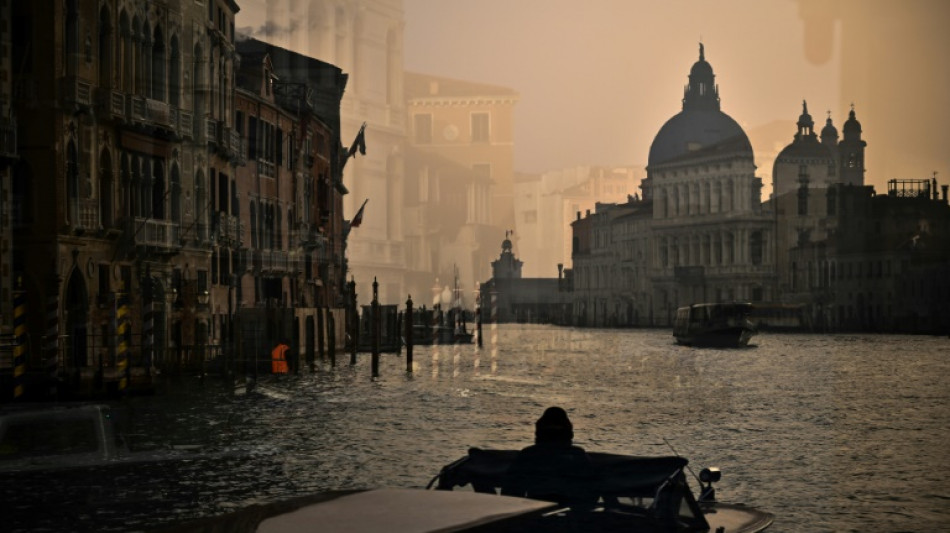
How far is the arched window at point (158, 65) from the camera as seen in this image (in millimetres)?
39656

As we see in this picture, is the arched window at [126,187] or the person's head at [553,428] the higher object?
the arched window at [126,187]

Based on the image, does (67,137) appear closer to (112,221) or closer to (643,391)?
(112,221)

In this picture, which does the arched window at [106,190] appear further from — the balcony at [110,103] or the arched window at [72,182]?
the arched window at [72,182]

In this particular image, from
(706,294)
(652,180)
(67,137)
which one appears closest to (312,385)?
(67,137)

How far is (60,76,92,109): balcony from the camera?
33719 mm

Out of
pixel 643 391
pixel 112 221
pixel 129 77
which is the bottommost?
pixel 643 391

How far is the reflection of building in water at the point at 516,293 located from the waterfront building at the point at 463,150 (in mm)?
3267

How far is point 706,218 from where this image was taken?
136 m

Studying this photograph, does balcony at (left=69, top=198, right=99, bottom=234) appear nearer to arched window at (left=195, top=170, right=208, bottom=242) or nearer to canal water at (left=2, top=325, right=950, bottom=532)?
canal water at (left=2, top=325, right=950, bottom=532)

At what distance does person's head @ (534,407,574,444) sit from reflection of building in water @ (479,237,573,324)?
15571 cm

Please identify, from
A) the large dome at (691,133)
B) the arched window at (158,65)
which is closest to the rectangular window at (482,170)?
the large dome at (691,133)

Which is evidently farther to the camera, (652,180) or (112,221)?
(652,180)

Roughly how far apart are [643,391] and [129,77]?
15302 millimetres

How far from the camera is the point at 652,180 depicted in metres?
144
